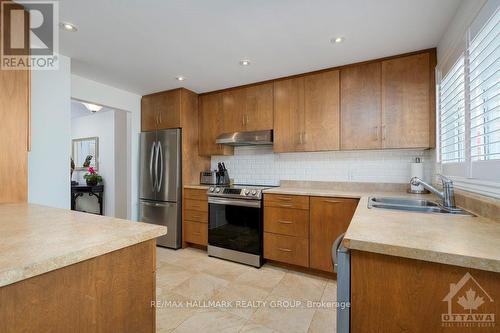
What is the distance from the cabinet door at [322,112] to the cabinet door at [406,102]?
47 cm

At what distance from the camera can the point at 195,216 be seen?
3.23 meters

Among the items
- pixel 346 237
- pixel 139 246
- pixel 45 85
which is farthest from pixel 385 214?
pixel 45 85

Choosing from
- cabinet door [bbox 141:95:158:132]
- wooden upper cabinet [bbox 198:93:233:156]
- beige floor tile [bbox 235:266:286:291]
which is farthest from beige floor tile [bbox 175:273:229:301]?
cabinet door [bbox 141:95:158:132]

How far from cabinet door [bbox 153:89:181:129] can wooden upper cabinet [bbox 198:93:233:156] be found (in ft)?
1.25

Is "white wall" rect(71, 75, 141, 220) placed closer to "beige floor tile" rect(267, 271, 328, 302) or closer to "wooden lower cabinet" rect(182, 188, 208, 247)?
"wooden lower cabinet" rect(182, 188, 208, 247)

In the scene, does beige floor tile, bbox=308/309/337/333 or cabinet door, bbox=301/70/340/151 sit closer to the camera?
beige floor tile, bbox=308/309/337/333

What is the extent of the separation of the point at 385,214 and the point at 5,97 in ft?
8.08

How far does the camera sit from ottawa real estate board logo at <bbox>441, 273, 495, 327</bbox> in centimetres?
72

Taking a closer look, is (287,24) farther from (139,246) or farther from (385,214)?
(139,246)

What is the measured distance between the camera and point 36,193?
212cm

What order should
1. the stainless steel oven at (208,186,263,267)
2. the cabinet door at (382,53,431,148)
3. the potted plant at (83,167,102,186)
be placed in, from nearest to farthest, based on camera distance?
the cabinet door at (382,53,431,148), the stainless steel oven at (208,186,263,267), the potted plant at (83,167,102,186)

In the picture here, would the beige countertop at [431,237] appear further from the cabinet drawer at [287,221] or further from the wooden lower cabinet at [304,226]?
the cabinet drawer at [287,221]

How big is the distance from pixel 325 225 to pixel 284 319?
0.97 metres

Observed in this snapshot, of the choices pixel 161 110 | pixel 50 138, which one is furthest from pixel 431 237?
pixel 161 110
